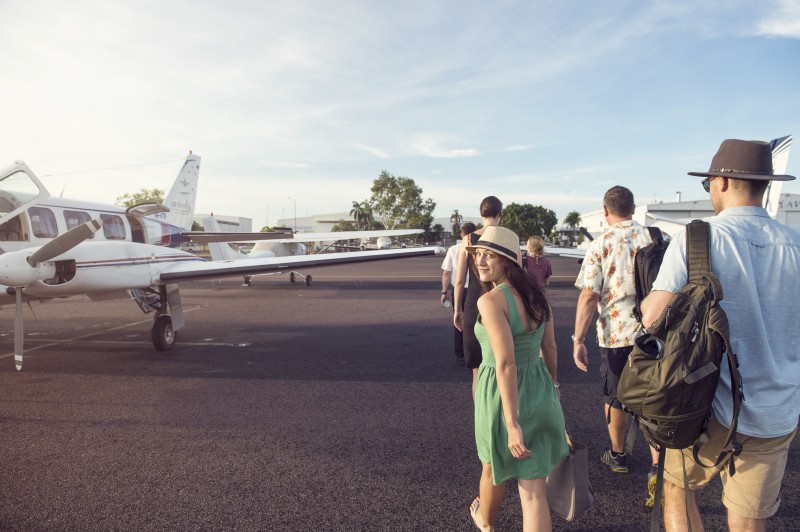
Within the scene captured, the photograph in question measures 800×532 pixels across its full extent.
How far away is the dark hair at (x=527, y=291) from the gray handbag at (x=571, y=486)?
29.2 inches

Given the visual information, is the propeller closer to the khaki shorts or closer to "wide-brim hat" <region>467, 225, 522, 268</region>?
"wide-brim hat" <region>467, 225, 522, 268</region>

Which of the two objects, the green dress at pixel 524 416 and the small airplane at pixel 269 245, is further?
the small airplane at pixel 269 245

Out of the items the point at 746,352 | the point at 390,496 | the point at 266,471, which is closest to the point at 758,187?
the point at 746,352

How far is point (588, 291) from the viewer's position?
3.40 m

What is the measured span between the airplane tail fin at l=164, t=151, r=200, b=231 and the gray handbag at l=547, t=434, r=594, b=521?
1346 centimetres

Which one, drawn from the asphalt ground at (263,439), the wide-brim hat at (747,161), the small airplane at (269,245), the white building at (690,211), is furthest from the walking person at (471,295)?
the white building at (690,211)

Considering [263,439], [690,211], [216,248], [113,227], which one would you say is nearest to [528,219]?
[690,211]

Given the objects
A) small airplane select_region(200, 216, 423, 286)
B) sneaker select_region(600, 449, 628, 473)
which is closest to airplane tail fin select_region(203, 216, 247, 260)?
small airplane select_region(200, 216, 423, 286)

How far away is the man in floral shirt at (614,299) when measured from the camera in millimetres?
3295

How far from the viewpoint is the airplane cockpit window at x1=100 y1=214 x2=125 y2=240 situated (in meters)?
8.94

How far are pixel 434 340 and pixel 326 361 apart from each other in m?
2.15

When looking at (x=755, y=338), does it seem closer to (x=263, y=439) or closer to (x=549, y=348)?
(x=549, y=348)

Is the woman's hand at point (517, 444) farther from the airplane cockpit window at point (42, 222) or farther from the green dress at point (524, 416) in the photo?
the airplane cockpit window at point (42, 222)

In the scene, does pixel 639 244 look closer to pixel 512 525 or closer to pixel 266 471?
pixel 512 525
